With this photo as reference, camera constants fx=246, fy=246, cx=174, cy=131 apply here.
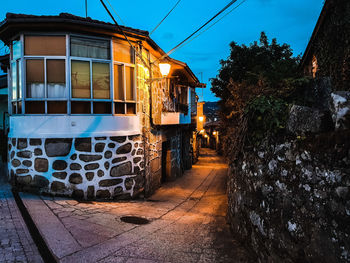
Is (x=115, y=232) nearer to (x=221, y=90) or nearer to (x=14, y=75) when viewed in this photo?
(x=14, y=75)

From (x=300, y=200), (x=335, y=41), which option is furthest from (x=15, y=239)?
(x=335, y=41)

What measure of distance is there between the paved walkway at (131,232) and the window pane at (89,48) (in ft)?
13.9

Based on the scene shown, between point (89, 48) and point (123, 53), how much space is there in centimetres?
109

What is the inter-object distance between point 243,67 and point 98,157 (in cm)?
1427

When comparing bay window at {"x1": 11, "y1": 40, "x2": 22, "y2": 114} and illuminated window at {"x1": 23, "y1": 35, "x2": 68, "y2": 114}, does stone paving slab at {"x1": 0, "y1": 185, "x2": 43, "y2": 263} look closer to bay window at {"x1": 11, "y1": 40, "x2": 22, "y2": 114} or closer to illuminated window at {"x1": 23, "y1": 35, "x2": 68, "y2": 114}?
illuminated window at {"x1": 23, "y1": 35, "x2": 68, "y2": 114}

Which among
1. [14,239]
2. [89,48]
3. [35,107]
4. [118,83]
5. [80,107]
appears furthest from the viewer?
[118,83]

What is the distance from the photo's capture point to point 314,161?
2.72 m

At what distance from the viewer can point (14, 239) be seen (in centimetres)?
406

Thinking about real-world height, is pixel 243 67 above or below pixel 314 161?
above

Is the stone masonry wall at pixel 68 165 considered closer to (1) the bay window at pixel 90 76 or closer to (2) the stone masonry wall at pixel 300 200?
(1) the bay window at pixel 90 76

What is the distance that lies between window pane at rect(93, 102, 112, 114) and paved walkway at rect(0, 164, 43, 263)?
3.30m

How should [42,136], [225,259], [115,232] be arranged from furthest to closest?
[42,136] < [115,232] < [225,259]

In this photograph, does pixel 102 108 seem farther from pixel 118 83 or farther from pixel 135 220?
pixel 135 220

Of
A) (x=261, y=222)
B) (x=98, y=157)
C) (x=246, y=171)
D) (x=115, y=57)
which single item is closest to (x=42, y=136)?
(x=98, y=157)
